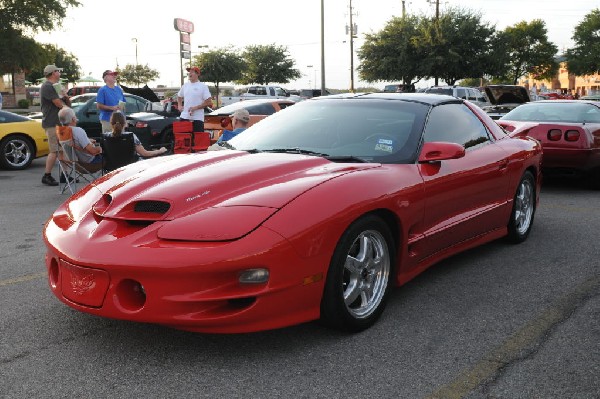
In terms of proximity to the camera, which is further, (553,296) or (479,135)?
(479,135)

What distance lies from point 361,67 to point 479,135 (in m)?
43.8

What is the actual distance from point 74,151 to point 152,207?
19.2 feet

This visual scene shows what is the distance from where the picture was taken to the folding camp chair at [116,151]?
849 centimetres

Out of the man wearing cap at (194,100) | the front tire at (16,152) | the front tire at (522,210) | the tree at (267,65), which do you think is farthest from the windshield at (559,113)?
the tree at (267,65)

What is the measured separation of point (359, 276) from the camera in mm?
3492

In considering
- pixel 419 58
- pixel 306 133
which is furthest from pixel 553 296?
pixel 419 58

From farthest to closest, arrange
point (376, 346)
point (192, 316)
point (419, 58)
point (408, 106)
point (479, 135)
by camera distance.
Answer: point (419, 58)
point (479, 135)
point (408, 106)
point (376, 346)
point (192, 316)

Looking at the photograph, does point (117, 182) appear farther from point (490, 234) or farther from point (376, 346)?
point (490, 234)

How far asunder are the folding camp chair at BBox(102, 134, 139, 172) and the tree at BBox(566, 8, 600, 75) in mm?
61065

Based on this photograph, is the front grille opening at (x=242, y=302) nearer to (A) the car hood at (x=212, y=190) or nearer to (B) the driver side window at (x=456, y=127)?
(A) the car hood at (x=212, y=190)

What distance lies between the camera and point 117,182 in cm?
374

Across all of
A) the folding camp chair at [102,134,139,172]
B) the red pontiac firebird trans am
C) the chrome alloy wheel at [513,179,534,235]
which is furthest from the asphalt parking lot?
the folding camp chair at [102,134,139,172]

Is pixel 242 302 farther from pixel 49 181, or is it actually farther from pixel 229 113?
pixel 229 113

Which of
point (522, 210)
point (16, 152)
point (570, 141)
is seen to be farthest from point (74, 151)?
point (570, 141)
